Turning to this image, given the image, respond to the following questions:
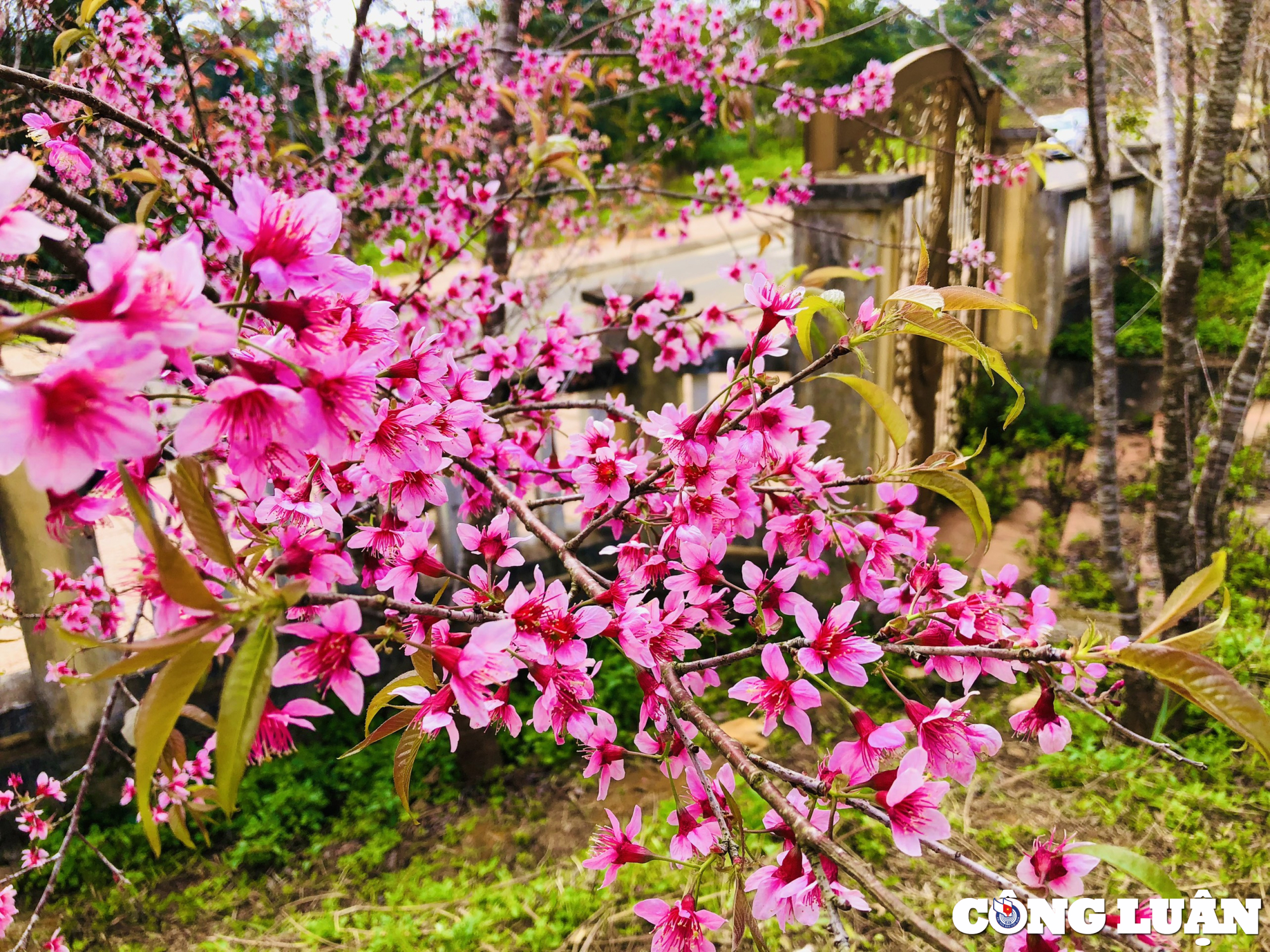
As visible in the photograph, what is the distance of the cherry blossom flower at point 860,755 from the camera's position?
0.86m

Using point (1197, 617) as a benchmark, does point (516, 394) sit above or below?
above

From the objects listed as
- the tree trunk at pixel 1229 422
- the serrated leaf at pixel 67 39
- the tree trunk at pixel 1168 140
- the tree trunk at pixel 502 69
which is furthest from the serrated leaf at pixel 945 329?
the tree trunk at pixel 1168 140

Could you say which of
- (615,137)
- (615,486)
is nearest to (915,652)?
(615,486)

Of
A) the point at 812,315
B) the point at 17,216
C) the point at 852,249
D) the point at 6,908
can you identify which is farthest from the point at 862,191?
the point at 6,908

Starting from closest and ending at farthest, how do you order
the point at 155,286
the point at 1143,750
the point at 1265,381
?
the point at 155,286 < the point at 1143,750 < the point at 1265,381

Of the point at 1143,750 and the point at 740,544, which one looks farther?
the point at 740,544

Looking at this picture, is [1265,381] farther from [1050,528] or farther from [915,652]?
[915,652]

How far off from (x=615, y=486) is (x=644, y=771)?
181cm

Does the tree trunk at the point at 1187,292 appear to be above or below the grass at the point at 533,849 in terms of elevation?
above

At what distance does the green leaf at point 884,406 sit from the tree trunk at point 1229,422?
2197 millimetres

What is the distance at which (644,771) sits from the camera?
2789 millimetres

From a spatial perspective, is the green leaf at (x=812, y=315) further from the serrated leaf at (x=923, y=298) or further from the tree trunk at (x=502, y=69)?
the tree trunk at (x=502, y=69)

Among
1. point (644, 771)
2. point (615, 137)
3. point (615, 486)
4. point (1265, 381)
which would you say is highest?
point (615, 137)

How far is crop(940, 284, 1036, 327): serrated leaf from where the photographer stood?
78 centimetres
